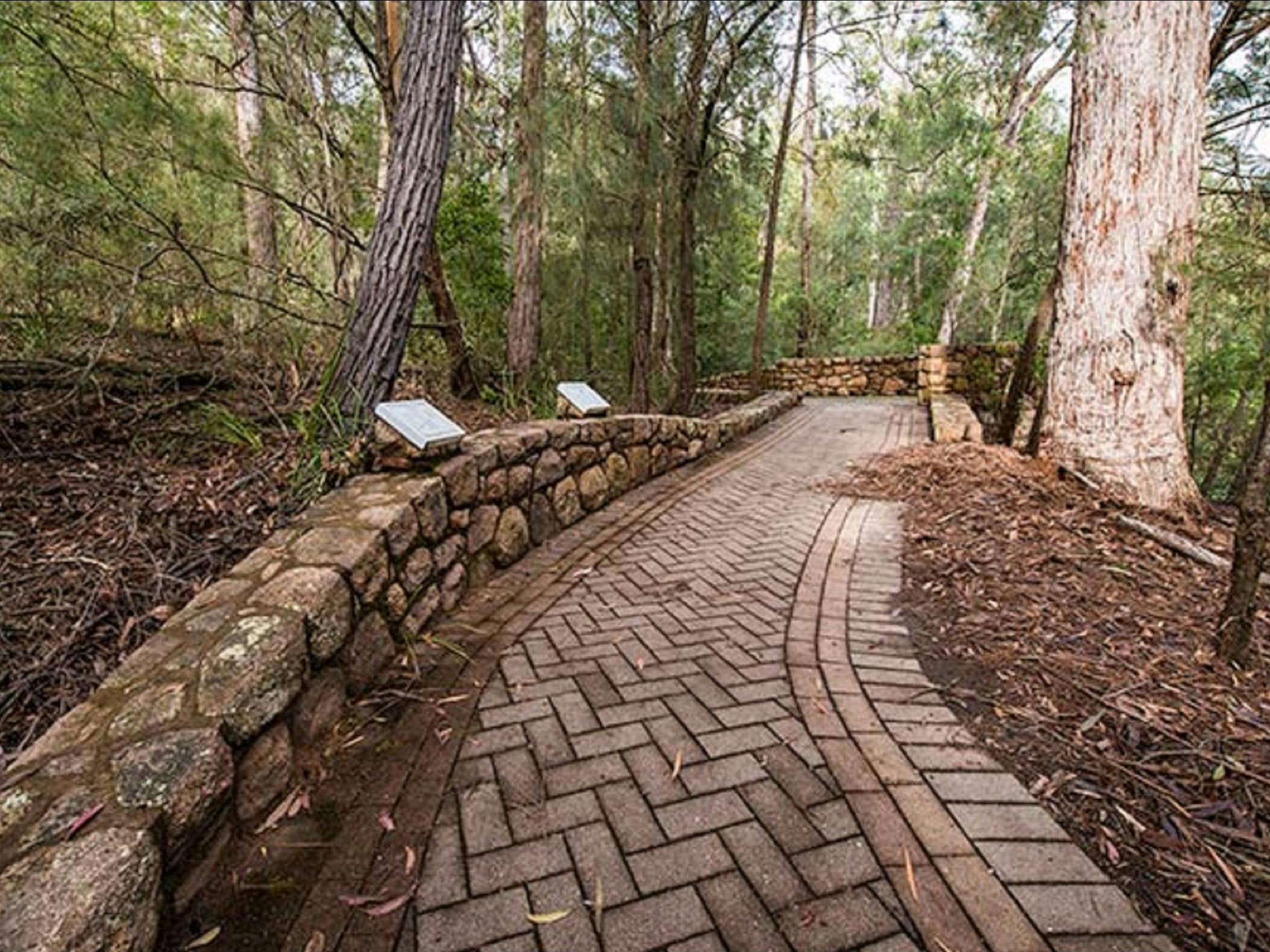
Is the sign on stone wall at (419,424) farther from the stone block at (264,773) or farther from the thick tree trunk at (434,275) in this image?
the thick tree trunk at (434,275)

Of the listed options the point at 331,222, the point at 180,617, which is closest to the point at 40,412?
the point at 180,617

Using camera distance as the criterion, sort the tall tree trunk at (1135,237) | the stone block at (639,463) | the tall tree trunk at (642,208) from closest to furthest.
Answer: the tall tree trunk at (1135,237)
the stone block at (639,463)
the tall tree trunk at (642,208)

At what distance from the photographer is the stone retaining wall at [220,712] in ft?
3.70

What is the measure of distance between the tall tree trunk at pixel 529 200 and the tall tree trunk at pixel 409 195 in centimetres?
240

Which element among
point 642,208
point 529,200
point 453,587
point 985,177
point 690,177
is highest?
point 985,177

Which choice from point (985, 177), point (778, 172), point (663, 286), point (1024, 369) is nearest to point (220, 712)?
point (1024, 369)

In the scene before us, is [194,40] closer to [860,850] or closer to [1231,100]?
[860,850]

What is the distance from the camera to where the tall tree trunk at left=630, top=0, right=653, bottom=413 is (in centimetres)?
634

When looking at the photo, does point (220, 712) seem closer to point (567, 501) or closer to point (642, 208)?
point (567, 501)

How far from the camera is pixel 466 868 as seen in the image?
1.48 meters

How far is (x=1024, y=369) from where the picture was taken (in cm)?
576

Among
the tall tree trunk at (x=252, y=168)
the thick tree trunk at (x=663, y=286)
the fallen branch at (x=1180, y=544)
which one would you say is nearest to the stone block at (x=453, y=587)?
the tall tree trunk at (x=252, y=168)

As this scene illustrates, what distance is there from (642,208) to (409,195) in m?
4.00

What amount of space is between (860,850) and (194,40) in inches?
330
